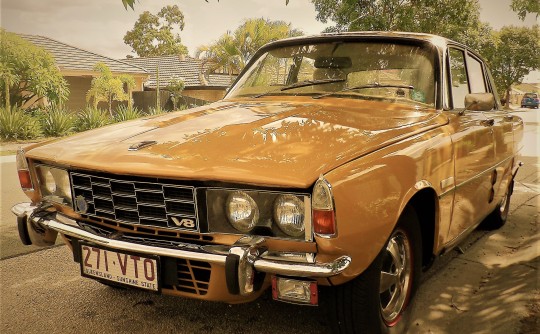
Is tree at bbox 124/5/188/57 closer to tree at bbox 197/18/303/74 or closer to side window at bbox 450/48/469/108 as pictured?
tree at bbox 197/18/303/74

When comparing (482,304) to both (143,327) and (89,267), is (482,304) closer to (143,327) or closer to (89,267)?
(143,327)

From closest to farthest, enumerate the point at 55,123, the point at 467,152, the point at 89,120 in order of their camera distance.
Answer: the point at 467,152 → the point at 55,123 → the point at 89,120

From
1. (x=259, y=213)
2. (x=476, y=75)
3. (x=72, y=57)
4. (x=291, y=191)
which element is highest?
(x=72, y=57)

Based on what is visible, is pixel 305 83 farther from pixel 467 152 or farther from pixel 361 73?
pixel 467 152

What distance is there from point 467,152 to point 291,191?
5.52 ft

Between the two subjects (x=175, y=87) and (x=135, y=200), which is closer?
(x=135, y=200)

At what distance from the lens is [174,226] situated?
2219mm

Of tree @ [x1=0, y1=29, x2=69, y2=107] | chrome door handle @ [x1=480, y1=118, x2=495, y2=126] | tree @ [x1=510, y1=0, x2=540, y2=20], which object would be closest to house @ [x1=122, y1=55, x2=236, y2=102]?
tree @ [x1=0, y1=29, x2=69, y2=107]

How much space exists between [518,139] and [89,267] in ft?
13.3

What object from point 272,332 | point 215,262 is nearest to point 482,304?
point 272,332

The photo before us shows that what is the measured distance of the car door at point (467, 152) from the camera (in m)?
3.05

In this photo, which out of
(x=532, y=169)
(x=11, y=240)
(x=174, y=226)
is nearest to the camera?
(x=174, y=226)

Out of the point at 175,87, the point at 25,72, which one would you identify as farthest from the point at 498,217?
the point at 175,87

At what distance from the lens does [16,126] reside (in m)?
14.1
